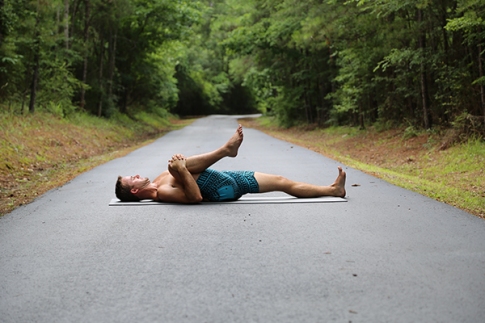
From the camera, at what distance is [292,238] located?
4.99 m

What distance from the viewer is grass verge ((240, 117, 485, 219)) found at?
27.0ft

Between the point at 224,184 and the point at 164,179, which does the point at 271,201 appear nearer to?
the point at 224,184

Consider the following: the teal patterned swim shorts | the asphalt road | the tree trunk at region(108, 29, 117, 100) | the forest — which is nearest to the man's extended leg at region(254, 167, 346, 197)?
the teal patterned swim shorts

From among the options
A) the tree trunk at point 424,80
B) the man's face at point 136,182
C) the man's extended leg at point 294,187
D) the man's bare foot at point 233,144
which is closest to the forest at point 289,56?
the tree trunk at point 424,80

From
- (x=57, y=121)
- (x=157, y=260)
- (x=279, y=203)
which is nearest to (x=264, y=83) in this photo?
(x=57, y=121)

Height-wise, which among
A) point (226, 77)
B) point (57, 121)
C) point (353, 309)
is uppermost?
point (226, 77)

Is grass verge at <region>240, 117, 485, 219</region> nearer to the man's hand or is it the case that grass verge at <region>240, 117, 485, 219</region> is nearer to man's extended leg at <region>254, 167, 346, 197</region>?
man's extended leg at <region>254, 167, 346, 197</region>

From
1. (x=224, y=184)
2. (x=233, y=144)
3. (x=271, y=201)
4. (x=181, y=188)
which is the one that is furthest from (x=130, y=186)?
(x=271, y=201)

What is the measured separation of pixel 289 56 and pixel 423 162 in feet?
57.6

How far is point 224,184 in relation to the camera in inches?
263

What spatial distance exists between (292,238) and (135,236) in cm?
158

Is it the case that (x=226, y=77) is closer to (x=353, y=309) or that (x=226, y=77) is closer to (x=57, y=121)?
(x=57, y=121)

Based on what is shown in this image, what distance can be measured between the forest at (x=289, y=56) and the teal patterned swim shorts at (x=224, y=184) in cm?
637

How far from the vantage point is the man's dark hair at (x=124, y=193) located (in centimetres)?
686
